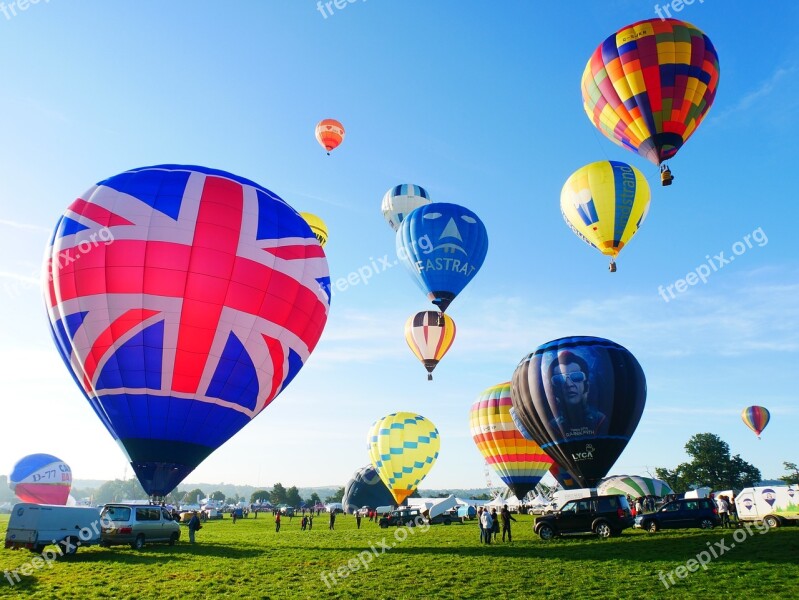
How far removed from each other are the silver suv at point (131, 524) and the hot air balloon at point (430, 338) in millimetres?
25281

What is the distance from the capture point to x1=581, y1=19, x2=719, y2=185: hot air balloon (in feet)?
83.6

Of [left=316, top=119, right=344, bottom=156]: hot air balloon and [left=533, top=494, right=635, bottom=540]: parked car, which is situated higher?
[left=316, top=119, right=344, bottom=156]: hot air balloon

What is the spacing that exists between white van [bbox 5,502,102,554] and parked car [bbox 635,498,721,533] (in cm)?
2054

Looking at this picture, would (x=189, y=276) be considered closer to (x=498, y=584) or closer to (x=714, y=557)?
(x=498, y=584)

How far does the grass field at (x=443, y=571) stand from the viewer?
11859mm

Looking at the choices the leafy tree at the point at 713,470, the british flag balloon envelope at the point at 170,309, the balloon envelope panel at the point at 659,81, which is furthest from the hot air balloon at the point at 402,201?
the leafy tree at the point at 713,470

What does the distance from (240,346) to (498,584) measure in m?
11.4

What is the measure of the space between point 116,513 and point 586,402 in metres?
18.4

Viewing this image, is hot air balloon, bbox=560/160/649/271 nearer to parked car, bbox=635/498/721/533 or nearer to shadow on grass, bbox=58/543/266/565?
parked car, bbox=635/498/721/533

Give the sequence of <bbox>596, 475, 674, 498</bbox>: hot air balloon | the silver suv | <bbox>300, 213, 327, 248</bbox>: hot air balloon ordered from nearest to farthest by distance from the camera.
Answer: the silver suv
<bbox>300, 213, 327, 248</bbox>: hot air balloon
<bbox>596, 475, 674, 498</bbox>: hot air balloon

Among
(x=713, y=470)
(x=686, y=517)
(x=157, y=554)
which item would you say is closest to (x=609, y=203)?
(x=686, y=517)

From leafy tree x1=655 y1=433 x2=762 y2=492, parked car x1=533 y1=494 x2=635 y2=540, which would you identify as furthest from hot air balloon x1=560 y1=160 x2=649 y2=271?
leafy tree x1=655 y1=433 x2=762 y2=492

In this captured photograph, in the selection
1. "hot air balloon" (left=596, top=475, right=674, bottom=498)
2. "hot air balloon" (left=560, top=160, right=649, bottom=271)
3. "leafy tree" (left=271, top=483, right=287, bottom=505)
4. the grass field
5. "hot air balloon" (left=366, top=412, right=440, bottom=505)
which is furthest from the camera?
"leafy tree" (left=271, top=483, right=287, bottom=505)

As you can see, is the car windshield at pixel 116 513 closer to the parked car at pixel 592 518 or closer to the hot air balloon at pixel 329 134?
the parked car at pixel 592 518
